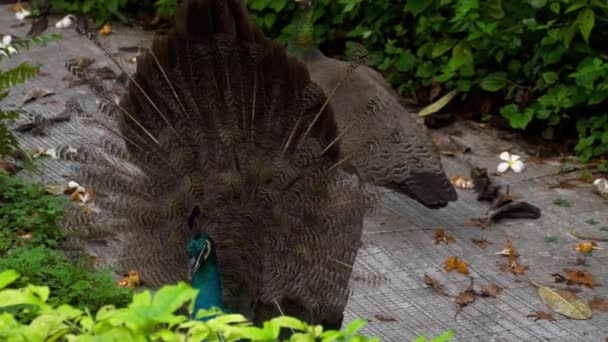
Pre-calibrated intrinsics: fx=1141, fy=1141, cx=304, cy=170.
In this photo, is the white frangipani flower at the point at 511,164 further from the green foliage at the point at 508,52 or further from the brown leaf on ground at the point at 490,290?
the brown leaf on ground at the point at 490,290

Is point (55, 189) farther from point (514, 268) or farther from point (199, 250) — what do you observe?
point (514, 268)

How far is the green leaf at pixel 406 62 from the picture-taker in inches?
285

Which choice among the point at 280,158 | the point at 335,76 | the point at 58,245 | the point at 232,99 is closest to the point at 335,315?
the point at 280,158

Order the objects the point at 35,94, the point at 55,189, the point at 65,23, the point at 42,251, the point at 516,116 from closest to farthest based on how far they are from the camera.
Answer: the point at 42,251, the point at 55,189, the point at 516,116, the point at 35,94, the point at 65,23

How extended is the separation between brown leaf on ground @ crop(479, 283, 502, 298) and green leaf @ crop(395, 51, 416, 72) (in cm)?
243

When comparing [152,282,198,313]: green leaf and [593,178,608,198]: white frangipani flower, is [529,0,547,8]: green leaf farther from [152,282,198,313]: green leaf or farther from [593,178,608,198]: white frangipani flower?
[152,282,198,313]: green leaf

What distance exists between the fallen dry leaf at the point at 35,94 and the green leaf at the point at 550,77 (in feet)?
10.1

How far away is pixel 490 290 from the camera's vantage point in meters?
5.06

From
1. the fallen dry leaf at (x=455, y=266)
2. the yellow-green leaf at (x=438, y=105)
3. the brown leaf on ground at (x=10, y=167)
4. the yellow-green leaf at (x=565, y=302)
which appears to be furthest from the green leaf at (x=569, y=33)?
the brown leaf on ground at (x=10, y=167)

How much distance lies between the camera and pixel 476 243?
5.52m

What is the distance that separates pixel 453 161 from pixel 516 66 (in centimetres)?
79

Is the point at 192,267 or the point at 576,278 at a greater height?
the point at 192,267

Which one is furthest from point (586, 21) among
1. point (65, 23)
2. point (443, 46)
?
point (65, 23)

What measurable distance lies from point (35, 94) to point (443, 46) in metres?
2.56
